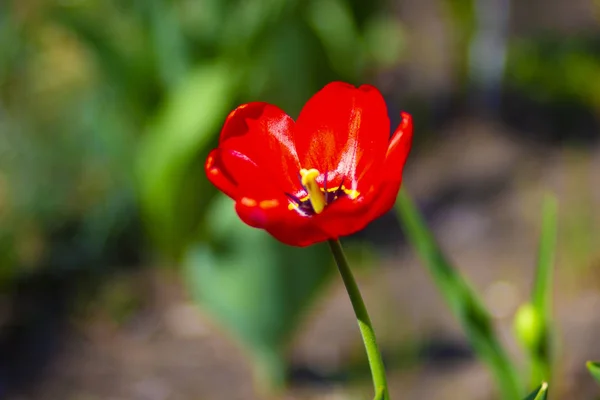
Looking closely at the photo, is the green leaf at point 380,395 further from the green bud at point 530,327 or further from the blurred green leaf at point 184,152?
the blurred green leaf at point 184,152

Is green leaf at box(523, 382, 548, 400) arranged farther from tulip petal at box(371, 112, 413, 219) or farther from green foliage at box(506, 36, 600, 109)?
green foliage at box(506, 36, 600, 109)

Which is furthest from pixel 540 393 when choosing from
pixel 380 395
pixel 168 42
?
pixel 168 42

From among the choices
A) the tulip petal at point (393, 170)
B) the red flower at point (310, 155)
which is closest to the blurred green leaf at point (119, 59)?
the red flower at point (310, 155)

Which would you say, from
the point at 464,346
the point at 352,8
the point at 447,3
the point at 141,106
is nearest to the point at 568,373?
the point at 464,346

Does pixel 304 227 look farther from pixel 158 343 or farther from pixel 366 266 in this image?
pixel 366 266

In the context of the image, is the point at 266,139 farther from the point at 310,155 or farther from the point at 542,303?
the point at 542,303

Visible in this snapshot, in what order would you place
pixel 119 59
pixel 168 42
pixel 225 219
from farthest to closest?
pixel 119 59 → pixel 168 42 → pixel 225 219
